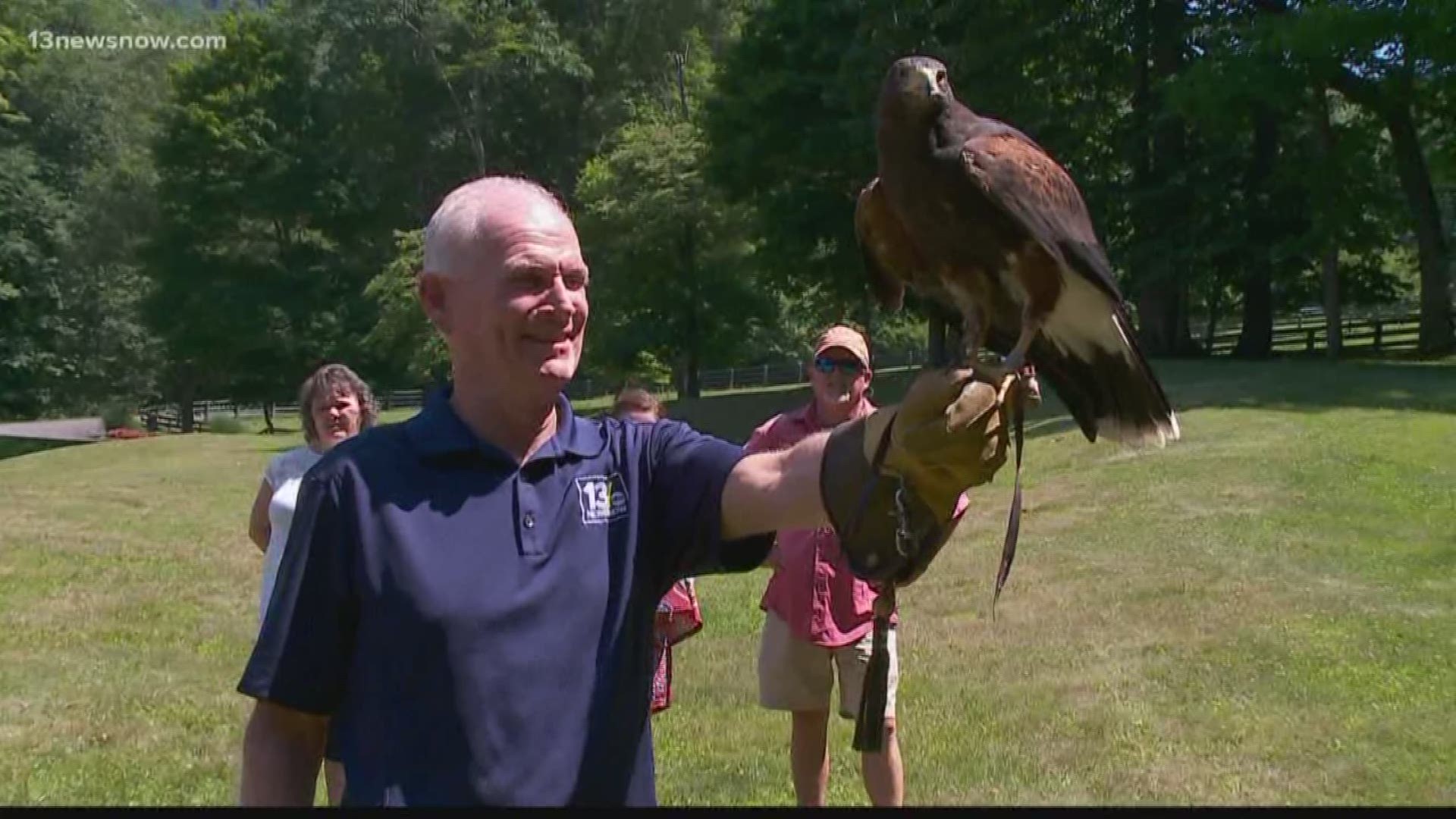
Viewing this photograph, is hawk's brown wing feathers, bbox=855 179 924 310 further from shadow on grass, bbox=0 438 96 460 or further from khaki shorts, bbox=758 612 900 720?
shadow on grass, bbox=0 438 96 460

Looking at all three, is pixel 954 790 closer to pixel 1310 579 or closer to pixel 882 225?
pixel 882 225

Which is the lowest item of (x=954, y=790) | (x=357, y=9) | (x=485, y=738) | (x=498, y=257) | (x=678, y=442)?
(x=954, y=790)

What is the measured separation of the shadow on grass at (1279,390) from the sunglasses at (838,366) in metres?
8.24

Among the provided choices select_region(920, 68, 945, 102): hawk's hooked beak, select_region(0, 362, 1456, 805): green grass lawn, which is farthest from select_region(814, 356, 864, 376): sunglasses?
select_region(0, 362, 1456, 805): green grass lawn

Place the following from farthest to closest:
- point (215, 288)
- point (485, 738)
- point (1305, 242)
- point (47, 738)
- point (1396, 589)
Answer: point (215, 288)
point (1305, 242)
point (1396, 589)
point (47, 738)
point (485, 738)

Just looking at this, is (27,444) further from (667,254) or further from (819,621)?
(819,621)

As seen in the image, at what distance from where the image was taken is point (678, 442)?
235cm

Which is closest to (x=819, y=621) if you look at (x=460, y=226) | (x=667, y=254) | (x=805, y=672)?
(x=805, y=672)

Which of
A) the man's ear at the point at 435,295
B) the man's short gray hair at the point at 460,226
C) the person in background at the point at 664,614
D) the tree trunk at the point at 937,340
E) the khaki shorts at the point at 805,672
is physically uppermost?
the man's short gray hair at the point at 460,226

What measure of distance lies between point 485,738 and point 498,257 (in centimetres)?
71

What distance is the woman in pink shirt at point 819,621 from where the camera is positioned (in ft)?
15.1

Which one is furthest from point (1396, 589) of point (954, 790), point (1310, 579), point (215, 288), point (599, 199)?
point (215, 288)

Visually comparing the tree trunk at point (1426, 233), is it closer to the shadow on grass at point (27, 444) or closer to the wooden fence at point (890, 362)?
the wooden fence at point (890, 362)

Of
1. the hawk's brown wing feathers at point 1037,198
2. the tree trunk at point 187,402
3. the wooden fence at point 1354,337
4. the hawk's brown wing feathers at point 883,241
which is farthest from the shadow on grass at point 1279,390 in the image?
the tree trunk at point 187,402
